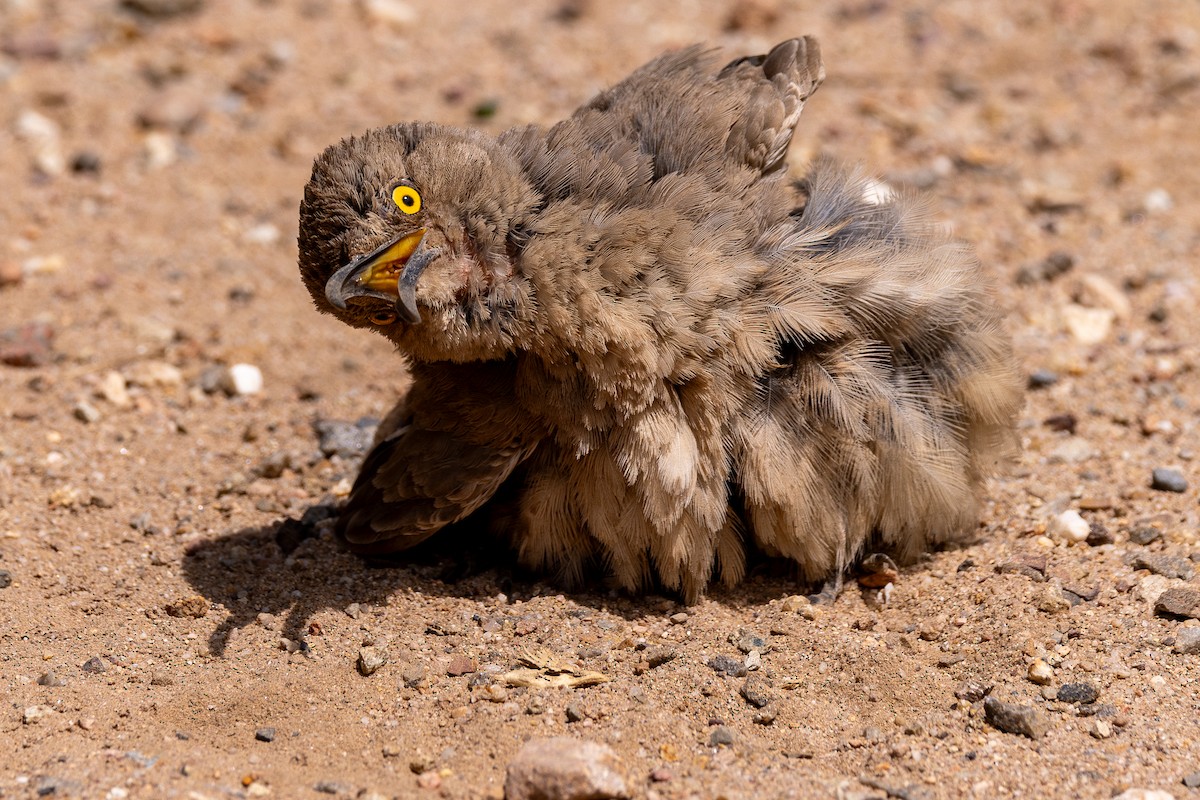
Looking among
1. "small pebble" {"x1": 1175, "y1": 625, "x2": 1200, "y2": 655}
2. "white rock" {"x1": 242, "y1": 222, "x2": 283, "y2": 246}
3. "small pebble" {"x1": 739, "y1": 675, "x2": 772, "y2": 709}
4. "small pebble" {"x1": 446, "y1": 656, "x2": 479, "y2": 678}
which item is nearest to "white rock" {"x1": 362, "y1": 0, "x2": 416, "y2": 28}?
"white rock" {"x1": 242, "y1": 222, "x2": 283, "y2": 246}

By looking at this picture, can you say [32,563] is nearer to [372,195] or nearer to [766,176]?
[372,195]

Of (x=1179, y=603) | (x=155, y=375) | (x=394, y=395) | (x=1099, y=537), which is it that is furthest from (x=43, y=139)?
(x=1179, y=603)

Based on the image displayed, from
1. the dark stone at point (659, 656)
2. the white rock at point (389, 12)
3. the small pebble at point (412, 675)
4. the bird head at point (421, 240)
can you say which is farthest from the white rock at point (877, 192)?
the white rock at point (389, 12)

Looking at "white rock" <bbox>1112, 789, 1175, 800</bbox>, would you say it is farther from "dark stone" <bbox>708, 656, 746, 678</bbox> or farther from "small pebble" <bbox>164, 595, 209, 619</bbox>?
"small pebble" <bbox>164, 595, 209, 619</bbox>

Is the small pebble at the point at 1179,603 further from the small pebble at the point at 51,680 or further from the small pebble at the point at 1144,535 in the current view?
the small pebble at the point at 51,680

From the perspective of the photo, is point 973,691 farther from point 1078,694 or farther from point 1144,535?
point 1144,535

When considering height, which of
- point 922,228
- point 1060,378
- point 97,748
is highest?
point 922,228

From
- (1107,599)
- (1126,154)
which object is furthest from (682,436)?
(1126,154)
